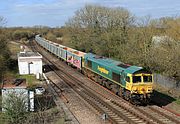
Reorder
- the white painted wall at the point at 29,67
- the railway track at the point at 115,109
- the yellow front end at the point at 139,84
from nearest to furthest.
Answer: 1. the railway track at the point at 115,109
2. the yellow front end at the point at 139,84
3. the white painted wall at the point at 29,67

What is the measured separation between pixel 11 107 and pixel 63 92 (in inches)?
495

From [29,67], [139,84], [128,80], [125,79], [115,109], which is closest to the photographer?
[115,109]

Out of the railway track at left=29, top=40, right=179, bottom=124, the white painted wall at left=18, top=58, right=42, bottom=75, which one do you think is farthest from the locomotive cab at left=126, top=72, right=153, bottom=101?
the white painted wall at left=18, top=58, right=42, bottom=75

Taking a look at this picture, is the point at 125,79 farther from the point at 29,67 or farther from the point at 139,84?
the point at 29,67

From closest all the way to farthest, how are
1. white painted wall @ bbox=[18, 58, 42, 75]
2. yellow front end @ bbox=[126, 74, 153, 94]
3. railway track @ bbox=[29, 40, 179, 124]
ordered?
railway track @ bbox=[29, 40, 179, 124], yellow front end @ bbox=[126, 74, 153, 94], white painted wall @ bbox=[18, 58, 42, 75]

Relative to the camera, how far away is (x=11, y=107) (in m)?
20.1

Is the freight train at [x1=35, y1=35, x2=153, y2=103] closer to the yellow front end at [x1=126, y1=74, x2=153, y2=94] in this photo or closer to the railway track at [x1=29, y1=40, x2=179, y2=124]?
the yellow front end at [x1=126, y1=74, x2=153, y2=94]

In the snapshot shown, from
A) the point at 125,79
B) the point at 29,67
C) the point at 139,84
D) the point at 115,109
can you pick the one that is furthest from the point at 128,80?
the point at 29,67

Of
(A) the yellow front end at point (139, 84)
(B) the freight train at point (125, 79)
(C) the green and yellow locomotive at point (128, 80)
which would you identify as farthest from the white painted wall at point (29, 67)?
(A) the yellow front end at point (139, 84)

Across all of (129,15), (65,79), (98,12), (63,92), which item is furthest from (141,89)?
(98,12)

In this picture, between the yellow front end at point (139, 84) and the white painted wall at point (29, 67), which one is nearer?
the yellow front end at point (139, 84)

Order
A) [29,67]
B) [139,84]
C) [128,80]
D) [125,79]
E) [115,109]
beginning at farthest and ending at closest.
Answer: [29,67] < [125,79] < [128,80] < [139,84] < [115,109]

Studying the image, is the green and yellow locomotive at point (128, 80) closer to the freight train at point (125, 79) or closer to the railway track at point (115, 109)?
the freight train at point (125, 79)

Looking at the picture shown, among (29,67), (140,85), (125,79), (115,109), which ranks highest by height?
(125,79)
